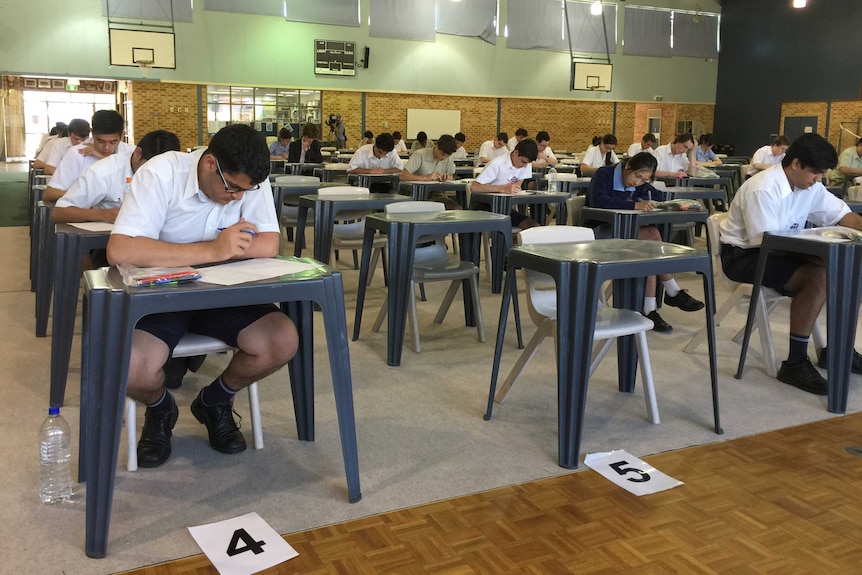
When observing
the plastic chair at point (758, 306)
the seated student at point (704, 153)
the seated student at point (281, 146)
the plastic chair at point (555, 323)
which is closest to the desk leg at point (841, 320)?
the plastic chair at point (758, 306)

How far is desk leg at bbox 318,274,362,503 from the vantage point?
6.93 ft

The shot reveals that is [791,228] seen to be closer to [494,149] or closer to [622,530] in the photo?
[622,530]

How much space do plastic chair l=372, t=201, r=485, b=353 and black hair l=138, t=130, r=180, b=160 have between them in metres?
1.16

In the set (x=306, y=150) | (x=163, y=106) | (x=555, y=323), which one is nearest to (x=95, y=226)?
(x=555, y=323)

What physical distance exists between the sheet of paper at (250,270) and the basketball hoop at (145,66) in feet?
46.5

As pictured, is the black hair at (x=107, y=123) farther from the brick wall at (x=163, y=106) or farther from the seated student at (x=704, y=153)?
the brick wall at (x=163, y=106)

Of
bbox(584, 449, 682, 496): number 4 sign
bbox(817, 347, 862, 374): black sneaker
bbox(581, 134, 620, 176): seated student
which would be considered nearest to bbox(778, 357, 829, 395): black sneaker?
bbox(817, 347, 862, 374): black sneaker

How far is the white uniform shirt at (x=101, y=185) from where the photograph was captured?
3.46 m

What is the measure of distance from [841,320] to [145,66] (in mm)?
14639

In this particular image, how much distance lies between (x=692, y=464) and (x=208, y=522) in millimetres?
1591

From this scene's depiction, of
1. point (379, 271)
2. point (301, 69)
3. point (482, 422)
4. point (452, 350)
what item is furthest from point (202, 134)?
point (482, 422)

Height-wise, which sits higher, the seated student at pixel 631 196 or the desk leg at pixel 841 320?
the seated student at pixel 631 196

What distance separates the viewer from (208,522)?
2170mm

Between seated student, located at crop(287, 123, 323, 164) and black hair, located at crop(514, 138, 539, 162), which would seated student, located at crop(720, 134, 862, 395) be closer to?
black hair, located at crop(514, 138, 539, 162)
